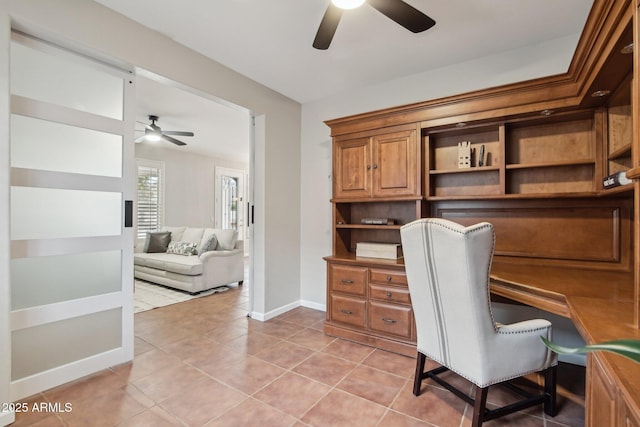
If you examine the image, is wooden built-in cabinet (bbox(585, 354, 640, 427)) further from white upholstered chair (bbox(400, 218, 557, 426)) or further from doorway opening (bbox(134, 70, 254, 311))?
doorway opening (bbox(134, 70, 254, 311))

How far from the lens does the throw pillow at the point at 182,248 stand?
16.6ft

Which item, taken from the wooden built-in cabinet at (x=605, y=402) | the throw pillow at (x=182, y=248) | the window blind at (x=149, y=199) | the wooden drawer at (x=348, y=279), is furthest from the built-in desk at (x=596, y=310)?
the window blind at (x=149, y=199)

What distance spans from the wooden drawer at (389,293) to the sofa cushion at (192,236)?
359cm

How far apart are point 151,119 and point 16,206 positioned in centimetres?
303

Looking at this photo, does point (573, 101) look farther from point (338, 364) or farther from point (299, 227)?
point (299, 227)

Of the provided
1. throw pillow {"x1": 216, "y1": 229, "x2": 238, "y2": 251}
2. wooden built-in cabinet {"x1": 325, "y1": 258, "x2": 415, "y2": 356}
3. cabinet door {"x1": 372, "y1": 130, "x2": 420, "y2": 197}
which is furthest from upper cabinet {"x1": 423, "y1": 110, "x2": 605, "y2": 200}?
throw pillow {"x1": 216, "y1": 229, "x2": 238, "y2": 251}

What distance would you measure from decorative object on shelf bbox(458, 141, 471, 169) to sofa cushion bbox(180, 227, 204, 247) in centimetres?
430

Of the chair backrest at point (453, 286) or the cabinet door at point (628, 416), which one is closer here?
the cabinet door at point (628, 416)

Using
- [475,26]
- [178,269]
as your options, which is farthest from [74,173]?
[475,26]

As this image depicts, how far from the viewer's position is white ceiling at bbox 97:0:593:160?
207 cm

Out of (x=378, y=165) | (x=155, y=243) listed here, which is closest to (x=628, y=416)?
(x=378, y=165)

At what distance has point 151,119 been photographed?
450cm

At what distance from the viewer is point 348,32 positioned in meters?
2.37

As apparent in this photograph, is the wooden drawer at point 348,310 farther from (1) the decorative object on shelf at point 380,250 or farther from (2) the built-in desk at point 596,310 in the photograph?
(2) the built-in desk at point 596,310
